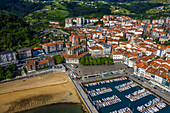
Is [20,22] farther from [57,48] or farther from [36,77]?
[36,77]

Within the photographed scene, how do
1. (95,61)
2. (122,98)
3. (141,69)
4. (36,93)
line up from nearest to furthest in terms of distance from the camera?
(122,98) → (36,93) → (141,69) → (95,61)

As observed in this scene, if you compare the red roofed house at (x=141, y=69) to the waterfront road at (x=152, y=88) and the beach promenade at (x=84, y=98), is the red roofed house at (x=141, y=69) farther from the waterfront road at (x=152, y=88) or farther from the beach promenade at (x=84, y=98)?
the beach promenade at (x=84, y=98)

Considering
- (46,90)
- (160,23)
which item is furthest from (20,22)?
(160,23)

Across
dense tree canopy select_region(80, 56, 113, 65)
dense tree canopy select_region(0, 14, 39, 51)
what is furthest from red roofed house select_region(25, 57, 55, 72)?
dense tree canopy select_region(0, 14, 39, 51)

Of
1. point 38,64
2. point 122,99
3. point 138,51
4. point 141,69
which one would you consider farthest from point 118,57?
point 38,64

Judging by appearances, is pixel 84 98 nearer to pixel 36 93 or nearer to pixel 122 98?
pixel 122 98

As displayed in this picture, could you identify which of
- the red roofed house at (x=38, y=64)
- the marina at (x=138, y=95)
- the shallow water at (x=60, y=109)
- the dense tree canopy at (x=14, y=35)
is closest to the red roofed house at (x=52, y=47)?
the dense tree canopy at (x=14, y=35)
